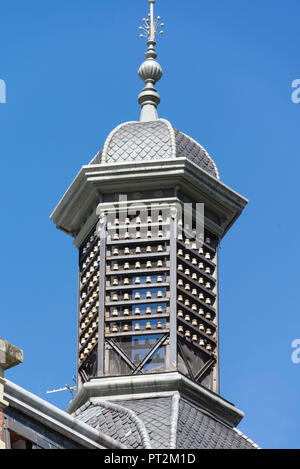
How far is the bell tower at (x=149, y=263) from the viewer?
6109 cm

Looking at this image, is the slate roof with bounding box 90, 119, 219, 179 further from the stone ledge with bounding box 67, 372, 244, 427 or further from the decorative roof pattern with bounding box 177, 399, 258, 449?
the decorative roof pattern with bounding box 177, 399, 258, 449

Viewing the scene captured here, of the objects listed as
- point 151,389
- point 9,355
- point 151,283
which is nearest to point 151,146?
point 151,283

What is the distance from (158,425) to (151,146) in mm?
12278

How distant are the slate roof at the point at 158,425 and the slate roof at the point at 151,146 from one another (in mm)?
9341

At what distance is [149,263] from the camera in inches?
2474

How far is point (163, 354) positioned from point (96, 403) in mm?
2810

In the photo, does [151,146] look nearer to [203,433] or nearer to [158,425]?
[203,433]

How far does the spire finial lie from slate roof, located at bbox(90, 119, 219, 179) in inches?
70.3

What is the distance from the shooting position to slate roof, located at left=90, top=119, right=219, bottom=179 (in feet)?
213

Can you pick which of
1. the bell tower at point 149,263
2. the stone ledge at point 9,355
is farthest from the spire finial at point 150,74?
the stone ledge at point 9,355

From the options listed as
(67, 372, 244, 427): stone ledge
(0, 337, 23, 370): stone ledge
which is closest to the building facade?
(67, 372, 244, 427): stone ledge

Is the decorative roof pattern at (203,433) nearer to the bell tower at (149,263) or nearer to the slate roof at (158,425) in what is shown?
the slate roof at (158,425)
